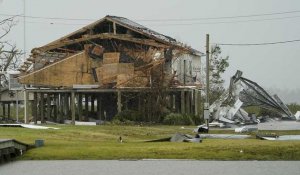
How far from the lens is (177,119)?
168 feet

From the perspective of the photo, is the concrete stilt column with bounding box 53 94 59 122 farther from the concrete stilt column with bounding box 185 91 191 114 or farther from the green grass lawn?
the green grass lawn

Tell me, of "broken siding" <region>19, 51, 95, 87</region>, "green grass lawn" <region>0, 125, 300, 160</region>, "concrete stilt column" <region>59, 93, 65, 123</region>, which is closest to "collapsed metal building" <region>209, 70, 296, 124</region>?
"broken siding" <region>19, 51, 95, 87</region>

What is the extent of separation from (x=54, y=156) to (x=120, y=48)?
101 feet

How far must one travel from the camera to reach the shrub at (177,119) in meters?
51.1

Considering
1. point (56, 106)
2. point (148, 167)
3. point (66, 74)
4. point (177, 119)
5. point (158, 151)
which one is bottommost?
point (148, 167)

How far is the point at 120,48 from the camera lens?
182 ft

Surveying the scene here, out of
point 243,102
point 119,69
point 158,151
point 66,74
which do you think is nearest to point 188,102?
point 119,69

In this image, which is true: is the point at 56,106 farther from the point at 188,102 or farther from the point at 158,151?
the point at 158,151

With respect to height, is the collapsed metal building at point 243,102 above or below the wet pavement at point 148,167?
above

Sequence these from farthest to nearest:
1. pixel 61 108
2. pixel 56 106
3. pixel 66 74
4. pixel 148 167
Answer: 1. pixel 56 106
2. pixel 61 108
3. pixel 66 74
4. pixel 148 167

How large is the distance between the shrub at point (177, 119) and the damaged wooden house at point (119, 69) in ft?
6.74

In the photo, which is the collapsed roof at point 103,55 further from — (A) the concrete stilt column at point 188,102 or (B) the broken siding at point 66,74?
(A) the concrete stilt column at point 188,102

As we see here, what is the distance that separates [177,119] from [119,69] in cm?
759

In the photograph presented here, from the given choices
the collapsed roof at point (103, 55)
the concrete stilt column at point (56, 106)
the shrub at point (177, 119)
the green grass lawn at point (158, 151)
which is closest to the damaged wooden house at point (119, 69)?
the collapsed roof at point (103, 55)
